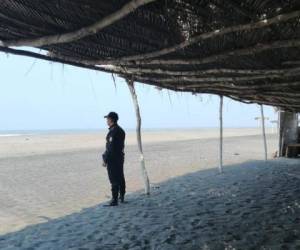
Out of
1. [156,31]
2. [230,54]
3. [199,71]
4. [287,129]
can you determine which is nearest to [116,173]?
[199,71]

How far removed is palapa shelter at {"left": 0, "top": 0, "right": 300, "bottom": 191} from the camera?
3.21m

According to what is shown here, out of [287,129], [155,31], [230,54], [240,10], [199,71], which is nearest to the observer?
[240,10]

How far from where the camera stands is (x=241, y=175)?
11.0 meters

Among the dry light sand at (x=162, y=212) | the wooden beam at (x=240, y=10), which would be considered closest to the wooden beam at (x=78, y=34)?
the wooden beam at (x=240, y=10)

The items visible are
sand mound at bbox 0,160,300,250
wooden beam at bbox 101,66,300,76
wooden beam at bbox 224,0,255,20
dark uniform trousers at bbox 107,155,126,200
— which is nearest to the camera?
wooden beam at bbox 224,0,255,20

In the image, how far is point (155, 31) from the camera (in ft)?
12.6

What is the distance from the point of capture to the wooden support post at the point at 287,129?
15.5m

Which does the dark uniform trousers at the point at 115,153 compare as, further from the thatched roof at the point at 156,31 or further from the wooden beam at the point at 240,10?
the wooden beam at the point at 240,10

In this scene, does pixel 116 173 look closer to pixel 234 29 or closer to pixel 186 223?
pixel 186 223

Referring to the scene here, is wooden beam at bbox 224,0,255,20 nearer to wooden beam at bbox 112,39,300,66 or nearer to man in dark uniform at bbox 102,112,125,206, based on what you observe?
wooden beam at bbox 112,39,300,66

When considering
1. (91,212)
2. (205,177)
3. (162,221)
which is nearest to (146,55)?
(162,221)

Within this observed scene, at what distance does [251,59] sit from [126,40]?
1521 millimetres

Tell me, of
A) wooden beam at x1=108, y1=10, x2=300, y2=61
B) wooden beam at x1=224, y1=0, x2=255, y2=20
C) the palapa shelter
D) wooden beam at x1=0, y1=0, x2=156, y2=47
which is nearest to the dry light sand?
the palapa shelter

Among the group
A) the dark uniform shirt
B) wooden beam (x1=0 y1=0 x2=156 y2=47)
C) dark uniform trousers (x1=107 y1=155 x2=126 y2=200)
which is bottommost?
dark uniform trousers (x1=107 y1=155 x2=126 y2=200)
